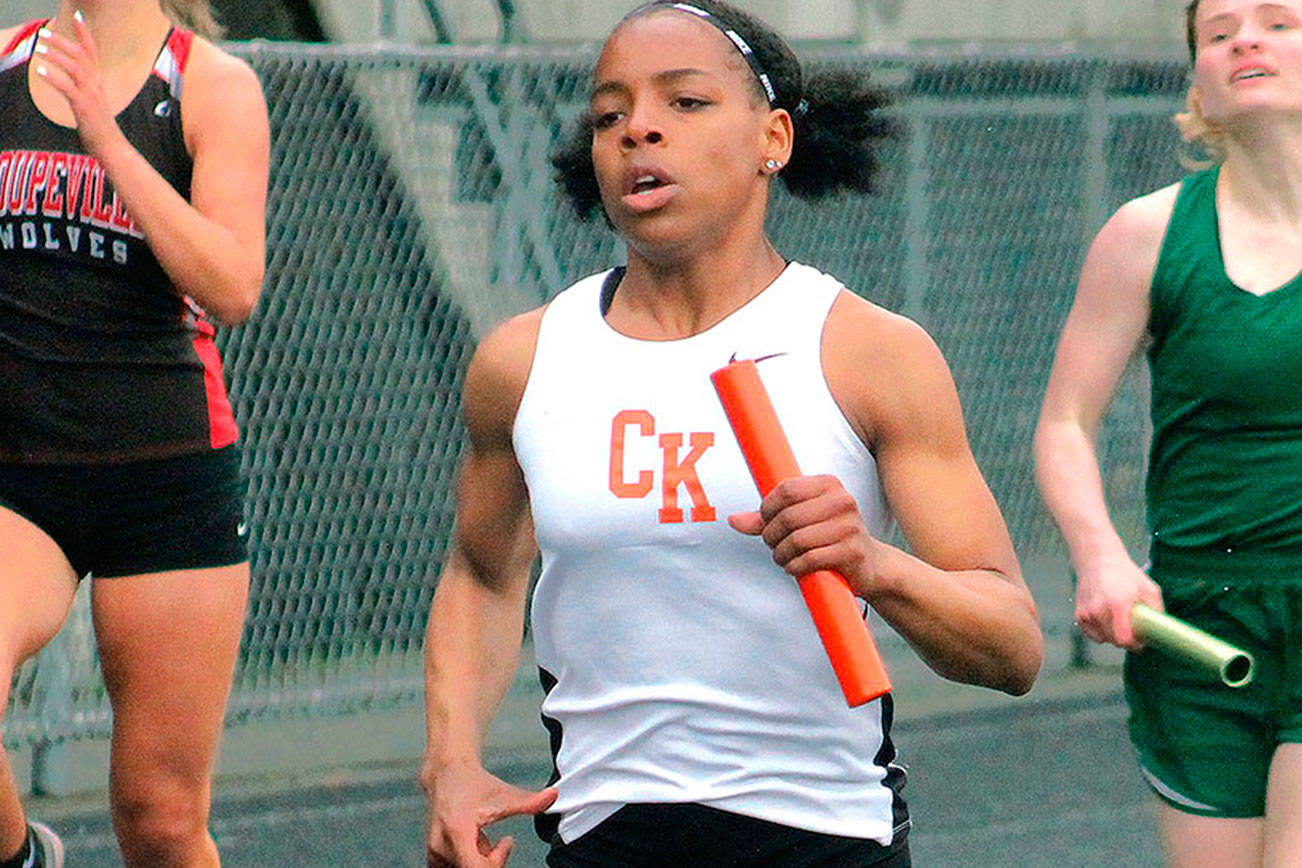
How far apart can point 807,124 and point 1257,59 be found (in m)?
0.75

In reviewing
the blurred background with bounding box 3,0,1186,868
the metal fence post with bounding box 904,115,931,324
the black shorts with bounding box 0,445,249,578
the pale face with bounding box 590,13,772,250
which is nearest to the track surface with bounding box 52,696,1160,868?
the blurred background with bounding box 3,0,1186,868

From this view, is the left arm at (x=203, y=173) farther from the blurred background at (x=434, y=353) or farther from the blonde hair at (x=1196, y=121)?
the blurred background at (x=434, y=353)

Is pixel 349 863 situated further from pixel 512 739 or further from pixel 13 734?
pixel 512 739

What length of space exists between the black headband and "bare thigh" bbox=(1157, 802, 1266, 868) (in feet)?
4.22

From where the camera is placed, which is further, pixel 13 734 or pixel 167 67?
pixel 13 734

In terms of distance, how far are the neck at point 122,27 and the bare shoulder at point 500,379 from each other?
50.5 inches

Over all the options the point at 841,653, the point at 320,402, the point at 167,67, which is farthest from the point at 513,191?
the point at 841,653

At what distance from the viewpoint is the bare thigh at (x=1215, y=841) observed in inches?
138

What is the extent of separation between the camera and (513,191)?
24.7 ft

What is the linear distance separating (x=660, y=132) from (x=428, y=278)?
4.72m

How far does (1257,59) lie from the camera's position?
3523 millimetres

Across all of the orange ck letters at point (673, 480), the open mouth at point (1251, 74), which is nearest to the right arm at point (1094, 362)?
the open mouth at point (1251, 74)

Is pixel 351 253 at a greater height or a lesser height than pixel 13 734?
greater

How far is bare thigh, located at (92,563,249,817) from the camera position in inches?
159
